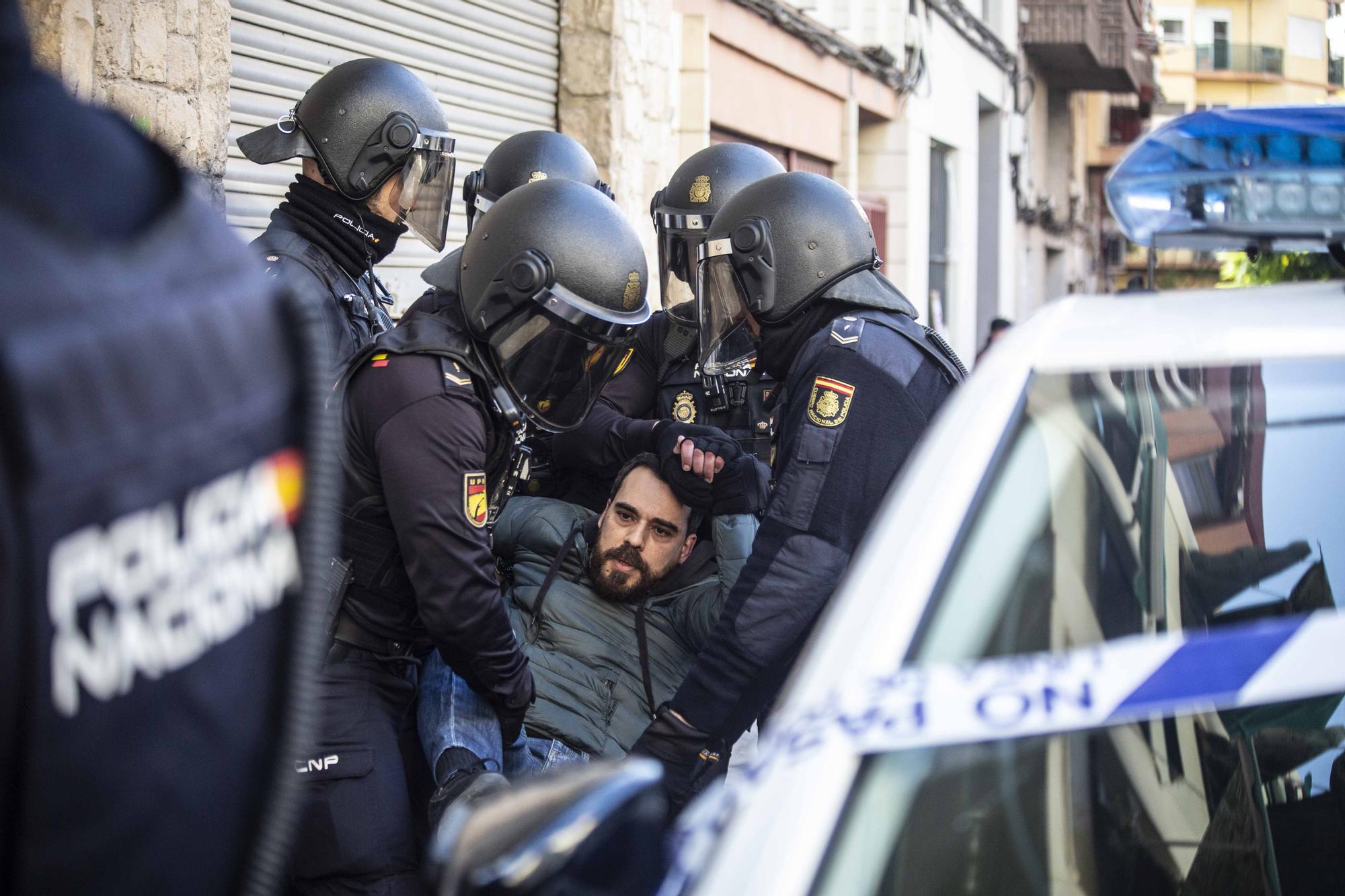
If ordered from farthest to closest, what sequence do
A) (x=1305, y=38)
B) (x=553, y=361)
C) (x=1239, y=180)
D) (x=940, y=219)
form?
(x=1305, y=38) → (x=940, y=219) → (x=553, y=361) → (x=1239, y=180)

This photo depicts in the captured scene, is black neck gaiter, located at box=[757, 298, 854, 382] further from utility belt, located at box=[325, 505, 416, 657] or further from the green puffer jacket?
utility belt, located at box=[325, 505, 416, 657]

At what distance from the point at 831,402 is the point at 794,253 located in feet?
1.70

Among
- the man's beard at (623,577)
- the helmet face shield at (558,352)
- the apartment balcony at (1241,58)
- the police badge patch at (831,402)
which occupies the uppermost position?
the apartment balcony at (1241,58)

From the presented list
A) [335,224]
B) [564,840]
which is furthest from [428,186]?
[564,840]

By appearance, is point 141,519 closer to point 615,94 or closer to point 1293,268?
point 1293,268

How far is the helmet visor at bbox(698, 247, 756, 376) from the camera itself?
303cm

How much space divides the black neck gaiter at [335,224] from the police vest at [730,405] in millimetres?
889

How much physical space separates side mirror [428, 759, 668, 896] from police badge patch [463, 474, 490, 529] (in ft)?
4.11

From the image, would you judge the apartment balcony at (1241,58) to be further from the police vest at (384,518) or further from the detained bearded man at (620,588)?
the police vest at (384,518)

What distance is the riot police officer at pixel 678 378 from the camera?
3.49 meters

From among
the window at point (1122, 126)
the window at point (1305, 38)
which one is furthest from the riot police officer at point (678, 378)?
the window at point (1305, 38)

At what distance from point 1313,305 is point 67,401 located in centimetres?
143

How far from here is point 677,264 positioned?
396 cm

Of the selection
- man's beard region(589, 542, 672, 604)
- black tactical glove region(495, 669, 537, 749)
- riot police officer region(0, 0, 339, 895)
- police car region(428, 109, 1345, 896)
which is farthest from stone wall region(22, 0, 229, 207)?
riot police officer region(0, 0, 339, 895)
